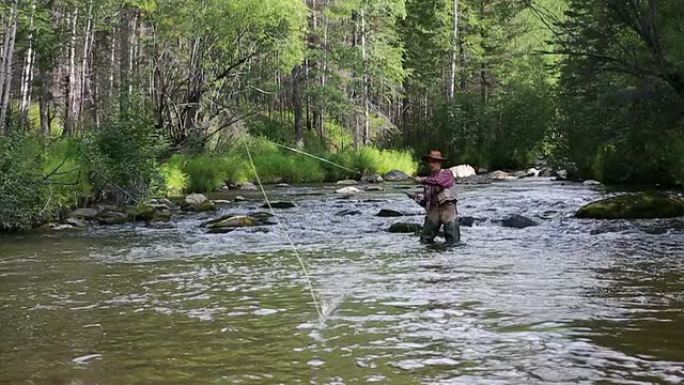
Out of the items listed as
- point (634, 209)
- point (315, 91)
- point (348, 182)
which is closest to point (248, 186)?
point (348, 182)

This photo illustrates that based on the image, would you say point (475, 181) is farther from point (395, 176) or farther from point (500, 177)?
point (395, 176)

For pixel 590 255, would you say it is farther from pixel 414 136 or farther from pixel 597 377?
pixel 414 136

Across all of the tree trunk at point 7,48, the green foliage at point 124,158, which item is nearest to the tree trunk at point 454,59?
Result: the green foliage at point 124,158

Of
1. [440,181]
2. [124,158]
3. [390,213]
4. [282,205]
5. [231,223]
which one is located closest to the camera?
[440,181]

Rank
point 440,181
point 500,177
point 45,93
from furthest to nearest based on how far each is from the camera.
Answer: point 500,177
point 45,93
point 440,181

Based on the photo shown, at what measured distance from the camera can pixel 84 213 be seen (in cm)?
1689

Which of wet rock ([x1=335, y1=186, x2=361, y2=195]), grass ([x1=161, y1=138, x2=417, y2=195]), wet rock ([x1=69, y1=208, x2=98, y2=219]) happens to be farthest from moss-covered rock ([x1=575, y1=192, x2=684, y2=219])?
grass ([x1=161, y1=138, x2=417, y2=195])

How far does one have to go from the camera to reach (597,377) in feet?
15.9

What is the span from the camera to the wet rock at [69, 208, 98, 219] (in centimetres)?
1671

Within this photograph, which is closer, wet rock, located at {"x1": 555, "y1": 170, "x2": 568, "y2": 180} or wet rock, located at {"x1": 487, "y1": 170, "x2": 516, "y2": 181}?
wet rock, located at {"x1": 555, "y1": 170, "x2": 568, "y2": 180}

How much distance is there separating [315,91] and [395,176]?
6788mm

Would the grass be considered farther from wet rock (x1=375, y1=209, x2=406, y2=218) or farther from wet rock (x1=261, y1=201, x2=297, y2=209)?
wet rock (x1=375, y1=209, x2=406, y2=218)

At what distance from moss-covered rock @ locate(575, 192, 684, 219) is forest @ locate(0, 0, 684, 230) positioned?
2301mm

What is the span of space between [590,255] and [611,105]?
984 centimetres
